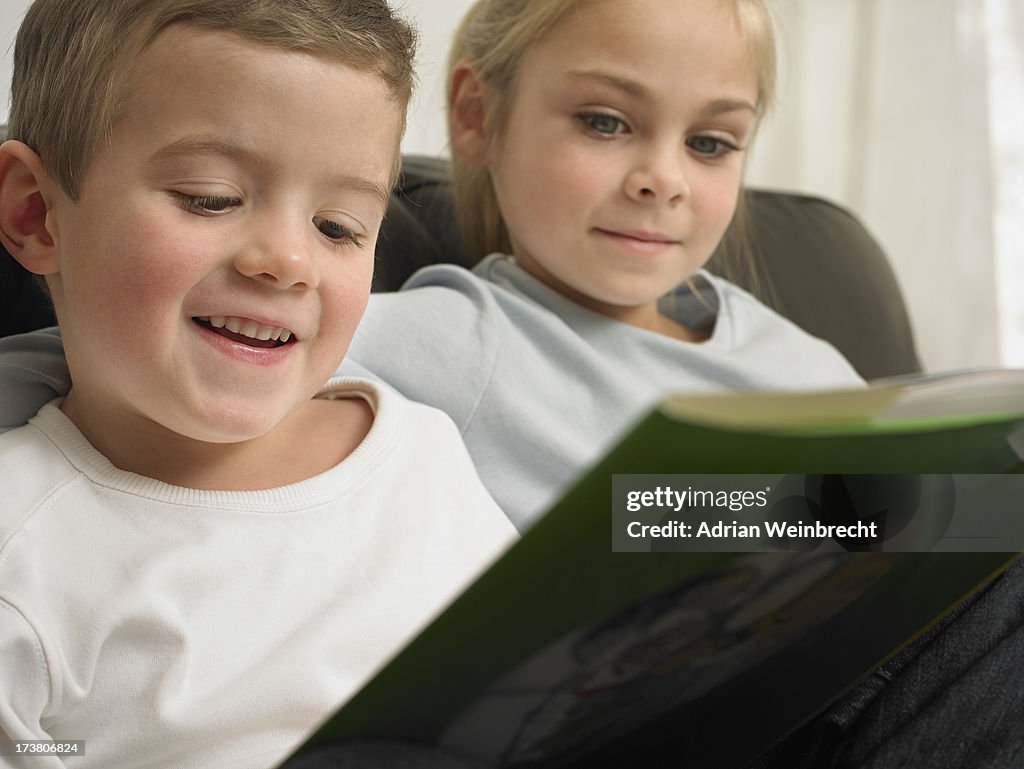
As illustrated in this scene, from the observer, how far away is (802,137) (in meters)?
2.98

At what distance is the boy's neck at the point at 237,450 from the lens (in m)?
0.87

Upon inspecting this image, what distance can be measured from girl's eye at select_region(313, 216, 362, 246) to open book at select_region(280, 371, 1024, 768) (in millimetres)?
417

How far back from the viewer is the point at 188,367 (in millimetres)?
819

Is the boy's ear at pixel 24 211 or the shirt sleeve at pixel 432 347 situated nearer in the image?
the boy's ear at pixel 24 211

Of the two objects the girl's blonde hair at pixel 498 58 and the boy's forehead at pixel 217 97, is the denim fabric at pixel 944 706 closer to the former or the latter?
the boy's forehead at pixel 217 97

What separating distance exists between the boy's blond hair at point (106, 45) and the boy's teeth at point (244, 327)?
0.13m

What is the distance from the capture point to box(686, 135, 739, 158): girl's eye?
4.38ft

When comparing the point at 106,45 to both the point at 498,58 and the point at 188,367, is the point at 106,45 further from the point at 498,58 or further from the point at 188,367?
the point at 498,58

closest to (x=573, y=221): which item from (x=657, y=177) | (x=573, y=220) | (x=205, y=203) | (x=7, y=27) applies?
(x=573, y=220)

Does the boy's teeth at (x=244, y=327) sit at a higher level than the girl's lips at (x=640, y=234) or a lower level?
lower

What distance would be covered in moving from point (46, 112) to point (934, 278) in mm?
2377

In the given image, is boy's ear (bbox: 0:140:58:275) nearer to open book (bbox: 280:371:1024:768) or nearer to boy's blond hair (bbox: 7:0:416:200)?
boy's blond hair (bbox: 7:0:416:200)

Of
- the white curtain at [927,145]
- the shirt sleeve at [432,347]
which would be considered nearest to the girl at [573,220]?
the shirt sleeve at [432,347]

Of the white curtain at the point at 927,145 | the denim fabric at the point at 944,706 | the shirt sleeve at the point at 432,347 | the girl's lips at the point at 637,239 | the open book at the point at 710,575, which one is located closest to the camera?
the open book at the point at 710,575
